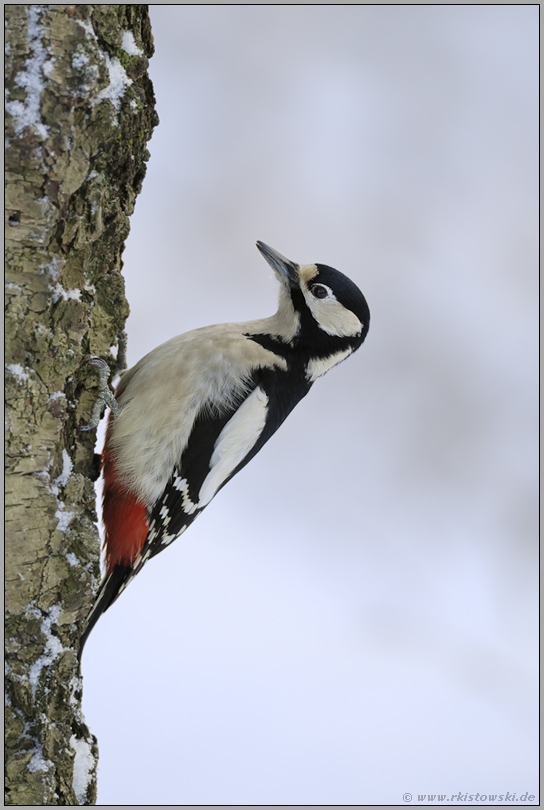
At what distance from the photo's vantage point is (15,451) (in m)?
1.24

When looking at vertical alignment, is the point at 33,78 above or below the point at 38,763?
above

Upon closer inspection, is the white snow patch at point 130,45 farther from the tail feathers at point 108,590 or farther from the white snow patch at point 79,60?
the tail feathers at point 108,590

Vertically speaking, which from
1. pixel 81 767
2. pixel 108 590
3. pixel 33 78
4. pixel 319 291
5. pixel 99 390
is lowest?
pixel 81 767

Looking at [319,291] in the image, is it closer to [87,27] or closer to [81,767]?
[87,27]

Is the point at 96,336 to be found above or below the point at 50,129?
below

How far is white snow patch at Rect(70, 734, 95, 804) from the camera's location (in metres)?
1.46

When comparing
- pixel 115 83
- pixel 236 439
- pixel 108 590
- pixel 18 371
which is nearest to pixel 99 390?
pixel 18 371

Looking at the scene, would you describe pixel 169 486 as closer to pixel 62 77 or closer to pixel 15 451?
pixel 15 451

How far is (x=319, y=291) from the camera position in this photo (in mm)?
1913

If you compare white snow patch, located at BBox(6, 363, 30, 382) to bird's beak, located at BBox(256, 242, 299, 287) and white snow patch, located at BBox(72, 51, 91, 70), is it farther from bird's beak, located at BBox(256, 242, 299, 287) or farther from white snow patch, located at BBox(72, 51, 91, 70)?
bird's beak, located at BBox(256, 242, 299, 287)

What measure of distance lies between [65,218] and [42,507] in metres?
0.59

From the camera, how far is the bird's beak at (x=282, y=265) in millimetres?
1969

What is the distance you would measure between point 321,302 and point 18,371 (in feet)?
3.15

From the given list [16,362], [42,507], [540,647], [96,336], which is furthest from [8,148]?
[540,647]
